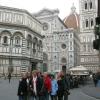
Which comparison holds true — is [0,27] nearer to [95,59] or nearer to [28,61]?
[28,61]

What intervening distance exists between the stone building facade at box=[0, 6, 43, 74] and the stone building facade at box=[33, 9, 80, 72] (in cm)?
2437

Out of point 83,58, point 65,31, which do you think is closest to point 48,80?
point 83,58

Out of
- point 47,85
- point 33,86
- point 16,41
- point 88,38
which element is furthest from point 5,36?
point 33,86

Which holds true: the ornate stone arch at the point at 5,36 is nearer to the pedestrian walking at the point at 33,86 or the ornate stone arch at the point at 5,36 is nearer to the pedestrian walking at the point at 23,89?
the pedestrian walking at the point at 33,86

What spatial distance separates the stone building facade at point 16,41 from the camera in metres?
44.5

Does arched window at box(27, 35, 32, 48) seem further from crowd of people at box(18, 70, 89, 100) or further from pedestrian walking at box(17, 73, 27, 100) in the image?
pedestrian walking at box(17, 73, 27, 100)

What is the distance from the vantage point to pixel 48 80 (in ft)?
34.7

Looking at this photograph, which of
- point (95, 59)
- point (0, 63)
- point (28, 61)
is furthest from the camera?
point (95, 59)

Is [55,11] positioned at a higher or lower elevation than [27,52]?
higher

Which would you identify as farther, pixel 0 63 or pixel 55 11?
pixel 55 11

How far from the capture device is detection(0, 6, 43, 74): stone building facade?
44.5 m

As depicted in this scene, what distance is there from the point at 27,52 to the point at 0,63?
483 centimetres

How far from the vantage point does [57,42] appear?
7512cm

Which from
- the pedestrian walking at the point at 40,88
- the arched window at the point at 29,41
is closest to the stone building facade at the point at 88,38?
the arched window at the point at 29,41
